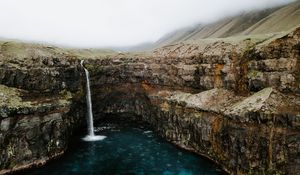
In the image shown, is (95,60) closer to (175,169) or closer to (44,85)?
(44,85)

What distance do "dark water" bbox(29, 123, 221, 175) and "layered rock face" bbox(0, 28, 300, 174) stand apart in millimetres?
2434

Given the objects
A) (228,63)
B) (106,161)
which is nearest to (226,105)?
(228,63)

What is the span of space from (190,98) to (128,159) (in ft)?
54.2

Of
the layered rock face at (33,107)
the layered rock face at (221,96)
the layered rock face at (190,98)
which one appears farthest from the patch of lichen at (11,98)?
the layered rock face at (221,96)

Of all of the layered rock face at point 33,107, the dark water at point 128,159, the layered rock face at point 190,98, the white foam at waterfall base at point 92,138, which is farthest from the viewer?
the white foam at waterfall base at point 92,138

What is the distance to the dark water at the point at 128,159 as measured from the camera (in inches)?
2109

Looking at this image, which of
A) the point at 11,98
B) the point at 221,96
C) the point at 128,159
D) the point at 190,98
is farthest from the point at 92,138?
the point at 221,96

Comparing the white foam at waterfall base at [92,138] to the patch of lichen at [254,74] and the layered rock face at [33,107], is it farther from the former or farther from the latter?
the patch of lichen at [254,74]

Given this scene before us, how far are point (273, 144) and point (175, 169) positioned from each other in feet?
57.0

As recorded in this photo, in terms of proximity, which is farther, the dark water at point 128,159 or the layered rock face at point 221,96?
the dark water at point 128,159

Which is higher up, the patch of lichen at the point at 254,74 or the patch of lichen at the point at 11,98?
the patch of lichen at the point at 254,74

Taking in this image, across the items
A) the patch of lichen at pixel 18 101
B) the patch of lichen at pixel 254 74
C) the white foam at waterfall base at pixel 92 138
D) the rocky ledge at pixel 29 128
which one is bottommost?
the white foam at waterfall base at pixel 92 138

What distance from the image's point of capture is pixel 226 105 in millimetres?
54000

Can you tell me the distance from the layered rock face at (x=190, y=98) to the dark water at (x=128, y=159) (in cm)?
243
